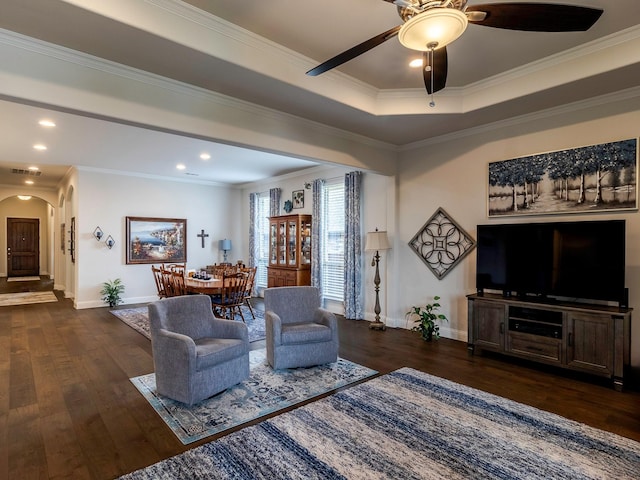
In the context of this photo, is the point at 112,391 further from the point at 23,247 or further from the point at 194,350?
the point at 23,247

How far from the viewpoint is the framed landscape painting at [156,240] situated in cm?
816

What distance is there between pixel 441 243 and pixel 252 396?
352 cm

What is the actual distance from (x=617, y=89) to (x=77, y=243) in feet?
30.7

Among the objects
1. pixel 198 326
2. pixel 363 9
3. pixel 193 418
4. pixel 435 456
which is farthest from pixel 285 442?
pixel 363 9

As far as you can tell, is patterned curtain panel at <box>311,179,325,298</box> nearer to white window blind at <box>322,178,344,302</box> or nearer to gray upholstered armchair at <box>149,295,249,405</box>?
white window blind at <box>322,178,344,302</box>

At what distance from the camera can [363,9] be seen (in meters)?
2.75

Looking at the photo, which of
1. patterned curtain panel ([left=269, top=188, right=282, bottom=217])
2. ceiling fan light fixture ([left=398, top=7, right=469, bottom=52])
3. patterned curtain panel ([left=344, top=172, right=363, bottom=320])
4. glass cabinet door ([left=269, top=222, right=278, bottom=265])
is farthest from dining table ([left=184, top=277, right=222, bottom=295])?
ceiling fan light fixture ([left=398, top=7, right=469, bottom=52])

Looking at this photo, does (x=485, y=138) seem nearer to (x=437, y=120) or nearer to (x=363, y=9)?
(x=437, y=120)

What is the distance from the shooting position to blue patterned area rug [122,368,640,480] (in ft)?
7.24

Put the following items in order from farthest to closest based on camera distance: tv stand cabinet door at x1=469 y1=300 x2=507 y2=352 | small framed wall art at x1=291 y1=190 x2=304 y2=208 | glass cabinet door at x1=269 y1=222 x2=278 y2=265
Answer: glass cabinet door at x1=269 y1=222 x2=278 y2=265, small framed wall art at x1=291 y1=190 x2=304 y2=208, tv stand cabinet door at x1=469 y1=300 x2=507 y2=352

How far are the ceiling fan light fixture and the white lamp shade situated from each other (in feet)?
12.1

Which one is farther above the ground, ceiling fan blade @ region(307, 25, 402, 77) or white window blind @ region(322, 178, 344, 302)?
ceiling fan blade @ region(307, 25, 402, 77)

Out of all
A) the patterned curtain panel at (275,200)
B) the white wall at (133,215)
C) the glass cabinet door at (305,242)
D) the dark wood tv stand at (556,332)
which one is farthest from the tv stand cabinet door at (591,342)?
the white wall at (133,215)

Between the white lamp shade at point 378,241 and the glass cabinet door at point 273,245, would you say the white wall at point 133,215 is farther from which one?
the white lamp shade at point 378,241
